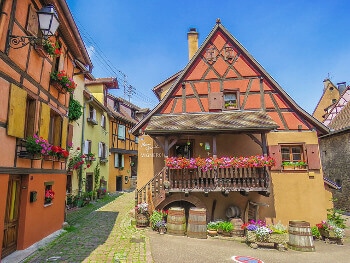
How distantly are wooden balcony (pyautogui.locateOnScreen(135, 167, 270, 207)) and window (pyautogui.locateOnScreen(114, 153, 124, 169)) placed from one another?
547 inches

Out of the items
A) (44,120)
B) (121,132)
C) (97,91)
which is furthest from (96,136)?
(44,120)

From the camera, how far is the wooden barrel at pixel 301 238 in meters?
8.67

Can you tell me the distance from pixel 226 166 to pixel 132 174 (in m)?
20.2

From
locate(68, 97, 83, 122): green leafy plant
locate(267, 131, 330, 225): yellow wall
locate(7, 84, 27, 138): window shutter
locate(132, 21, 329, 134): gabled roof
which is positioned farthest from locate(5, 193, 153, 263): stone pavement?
locate(267, 131, 330, 225): yellow wall

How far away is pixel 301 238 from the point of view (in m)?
8.73

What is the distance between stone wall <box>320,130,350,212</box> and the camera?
1674 cm

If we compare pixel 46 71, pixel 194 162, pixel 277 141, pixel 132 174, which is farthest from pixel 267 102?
pixel 132 174

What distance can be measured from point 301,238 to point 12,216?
30.9ft

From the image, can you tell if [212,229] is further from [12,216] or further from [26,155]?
[26,155]

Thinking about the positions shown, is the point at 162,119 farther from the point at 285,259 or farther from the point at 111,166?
the point at 111,166

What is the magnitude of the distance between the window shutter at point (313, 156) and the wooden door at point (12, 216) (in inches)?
460

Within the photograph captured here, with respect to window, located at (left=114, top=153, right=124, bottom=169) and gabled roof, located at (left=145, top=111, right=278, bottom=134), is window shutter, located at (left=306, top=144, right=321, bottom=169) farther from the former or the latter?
window, located at (left=114, top=153, right=124, bottom=169)

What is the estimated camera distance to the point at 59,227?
32.2ft

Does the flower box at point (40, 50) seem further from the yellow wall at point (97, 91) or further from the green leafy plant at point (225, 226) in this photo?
the yellow wall at point (97, 91)
